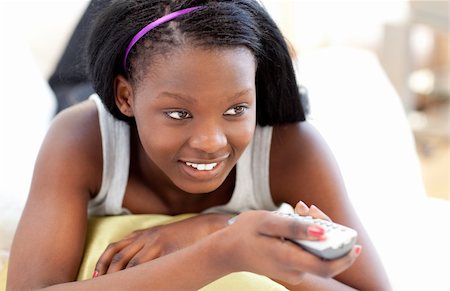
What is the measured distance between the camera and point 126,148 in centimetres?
124

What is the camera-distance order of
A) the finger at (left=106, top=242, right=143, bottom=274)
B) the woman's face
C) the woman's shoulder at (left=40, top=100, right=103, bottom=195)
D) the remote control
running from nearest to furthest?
the remote control
the woman's face
the finger at (left=106, top=242, right=143, bottom=274)
the woman's shoulder at (left=40, top=100, right=103, bottom=195)

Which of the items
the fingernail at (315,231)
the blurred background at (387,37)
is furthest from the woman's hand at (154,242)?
the blurred background at (387,37)

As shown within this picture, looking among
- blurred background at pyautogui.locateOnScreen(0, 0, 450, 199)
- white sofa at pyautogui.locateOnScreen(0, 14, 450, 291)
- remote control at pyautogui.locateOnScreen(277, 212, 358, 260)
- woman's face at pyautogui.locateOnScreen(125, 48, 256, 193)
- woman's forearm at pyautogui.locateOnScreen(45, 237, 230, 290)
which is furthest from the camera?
blurred background at pyautogui.locateOnScreen(0, 0, 450, 199)

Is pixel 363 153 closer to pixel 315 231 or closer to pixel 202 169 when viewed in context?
pixel 202 169

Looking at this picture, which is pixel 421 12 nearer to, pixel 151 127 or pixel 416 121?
pixel 416 121

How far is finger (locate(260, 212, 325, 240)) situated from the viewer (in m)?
0.73

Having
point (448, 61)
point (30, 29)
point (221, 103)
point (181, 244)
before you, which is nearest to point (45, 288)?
point (181, 244)

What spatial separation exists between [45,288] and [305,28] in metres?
2.67

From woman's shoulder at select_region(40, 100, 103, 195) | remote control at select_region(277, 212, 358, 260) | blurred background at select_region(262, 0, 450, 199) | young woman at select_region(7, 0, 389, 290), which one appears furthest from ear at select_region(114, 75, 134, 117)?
blurred background at select_region(262, 0, 450, 199)

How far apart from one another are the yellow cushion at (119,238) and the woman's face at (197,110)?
0.15 meters

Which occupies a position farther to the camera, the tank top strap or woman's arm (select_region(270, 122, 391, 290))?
the tank top strap

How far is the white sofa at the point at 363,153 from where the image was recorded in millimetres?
1292

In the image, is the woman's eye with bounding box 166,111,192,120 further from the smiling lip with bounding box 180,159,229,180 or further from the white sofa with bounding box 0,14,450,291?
the white sofa with bounding box 0,14,450,291

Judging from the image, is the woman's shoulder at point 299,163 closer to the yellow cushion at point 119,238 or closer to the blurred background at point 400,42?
the yellow cushion at point 119,238
